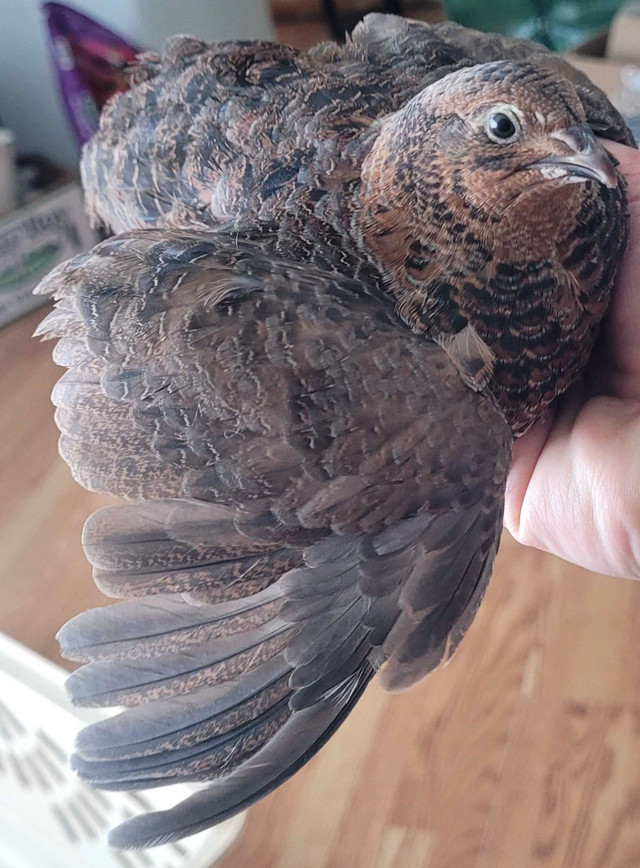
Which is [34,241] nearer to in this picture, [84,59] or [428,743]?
[84,59]

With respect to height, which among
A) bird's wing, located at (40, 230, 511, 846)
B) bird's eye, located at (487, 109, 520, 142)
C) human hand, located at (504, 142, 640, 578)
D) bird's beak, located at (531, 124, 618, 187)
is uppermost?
bird's eye, located at (487, 109, 520, 142)

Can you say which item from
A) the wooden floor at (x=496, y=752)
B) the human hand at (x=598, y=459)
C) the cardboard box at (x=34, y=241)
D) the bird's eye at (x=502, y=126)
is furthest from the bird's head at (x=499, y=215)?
the cardboard box at (x=34, y=241)

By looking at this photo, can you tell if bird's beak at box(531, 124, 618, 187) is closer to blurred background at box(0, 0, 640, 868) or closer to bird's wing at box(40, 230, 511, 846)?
bird's wing at box(40, 230, 511, 846)

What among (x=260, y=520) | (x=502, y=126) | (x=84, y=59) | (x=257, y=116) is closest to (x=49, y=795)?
(x=260, y=520)

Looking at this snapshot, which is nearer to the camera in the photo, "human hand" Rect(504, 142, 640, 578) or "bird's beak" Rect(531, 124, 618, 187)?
"bird's beak" Rect(531, 124, 618, 187)

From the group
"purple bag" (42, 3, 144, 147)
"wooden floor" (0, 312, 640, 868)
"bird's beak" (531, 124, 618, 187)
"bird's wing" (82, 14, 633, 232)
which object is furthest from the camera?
"purple bag" (42, 3, 144, 147)

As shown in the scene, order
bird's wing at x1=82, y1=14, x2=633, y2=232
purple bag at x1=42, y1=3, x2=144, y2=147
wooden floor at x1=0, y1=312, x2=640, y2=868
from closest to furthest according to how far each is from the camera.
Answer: bird's wing at x1=82, y1=14, x2=633, y2=232
wooden floor at x1=0, y1=312, x2=640, y2=868
purple bag at x1=42, y1=3, x2=144, y2=147

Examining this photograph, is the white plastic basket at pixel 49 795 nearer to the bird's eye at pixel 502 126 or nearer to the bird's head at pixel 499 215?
the bird's head at pixel 499 215

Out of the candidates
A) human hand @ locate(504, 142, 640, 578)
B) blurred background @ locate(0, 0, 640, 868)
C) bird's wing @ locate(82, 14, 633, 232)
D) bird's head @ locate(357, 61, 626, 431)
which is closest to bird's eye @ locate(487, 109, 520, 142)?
bird's head @ locate(357, 61, 626, 431)
